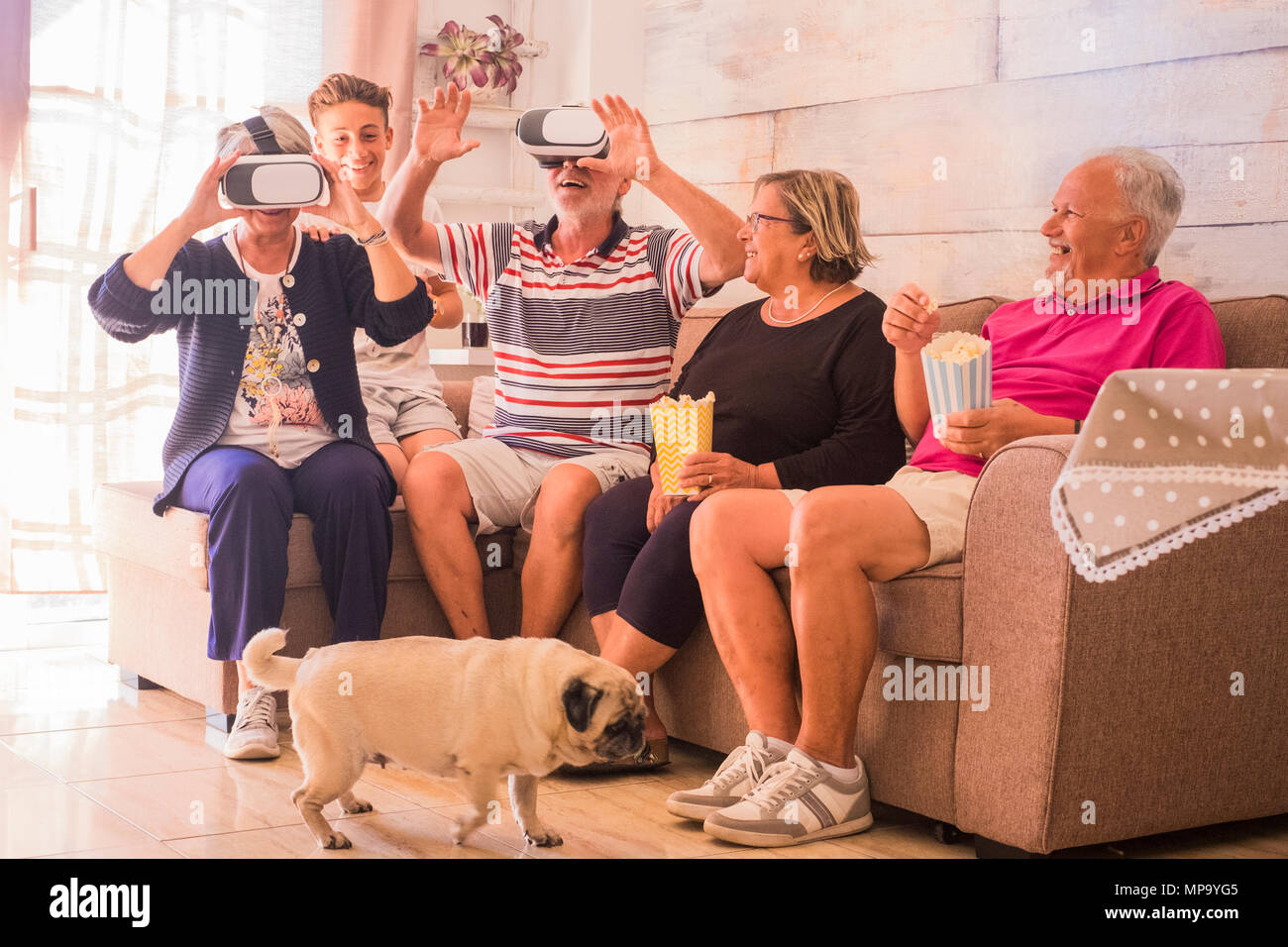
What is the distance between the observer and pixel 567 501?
92.1 inches

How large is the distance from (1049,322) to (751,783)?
91 centimetres

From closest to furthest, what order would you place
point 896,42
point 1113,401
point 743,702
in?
1. point 1113,401
2. point 743,702
3. point 896,42

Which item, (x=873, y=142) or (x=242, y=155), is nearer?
(x=242, y=155)

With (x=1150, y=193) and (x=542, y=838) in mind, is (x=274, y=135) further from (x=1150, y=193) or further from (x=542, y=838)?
(x=1150, y=193)

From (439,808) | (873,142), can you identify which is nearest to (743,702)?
(439,808)

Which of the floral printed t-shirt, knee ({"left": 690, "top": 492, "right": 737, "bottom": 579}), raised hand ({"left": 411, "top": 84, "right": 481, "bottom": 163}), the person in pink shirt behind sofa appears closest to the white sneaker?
the person in pink shirt behind sofa

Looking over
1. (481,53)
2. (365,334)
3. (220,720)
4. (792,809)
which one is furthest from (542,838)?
(481,53)

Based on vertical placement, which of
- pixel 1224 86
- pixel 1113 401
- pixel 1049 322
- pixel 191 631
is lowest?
pixel 191 631

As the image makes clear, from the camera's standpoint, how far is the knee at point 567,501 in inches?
92.2

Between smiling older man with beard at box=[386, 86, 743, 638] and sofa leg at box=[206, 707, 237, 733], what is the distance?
451mm

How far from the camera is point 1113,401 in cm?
136

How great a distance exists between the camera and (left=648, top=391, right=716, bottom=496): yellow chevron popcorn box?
2.10 metres

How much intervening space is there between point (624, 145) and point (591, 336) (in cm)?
37
